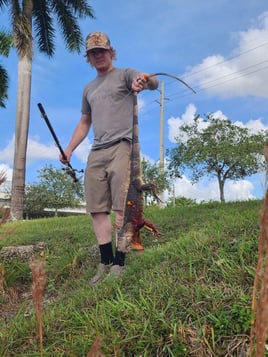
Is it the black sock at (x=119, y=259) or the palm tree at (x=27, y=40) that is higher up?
the palm tree at (x=27, y=40)

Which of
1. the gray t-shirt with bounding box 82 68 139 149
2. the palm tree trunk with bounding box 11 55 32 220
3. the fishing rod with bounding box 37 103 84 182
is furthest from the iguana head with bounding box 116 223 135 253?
the palm tree trunk with bounding box 11 55 32 220

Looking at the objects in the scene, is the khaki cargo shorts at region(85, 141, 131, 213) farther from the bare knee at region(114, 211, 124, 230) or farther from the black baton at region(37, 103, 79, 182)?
the black baton at region(37, 103, 79, 182)

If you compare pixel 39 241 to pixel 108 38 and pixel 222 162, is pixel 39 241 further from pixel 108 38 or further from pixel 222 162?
pixel 222 162

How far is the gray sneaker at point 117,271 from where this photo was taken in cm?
Result: 319

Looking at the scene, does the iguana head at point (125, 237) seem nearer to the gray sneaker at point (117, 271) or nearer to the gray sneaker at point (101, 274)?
the gray sneaker at point (117, 271)

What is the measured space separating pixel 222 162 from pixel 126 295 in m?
24.6

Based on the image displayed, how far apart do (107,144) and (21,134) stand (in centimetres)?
1059

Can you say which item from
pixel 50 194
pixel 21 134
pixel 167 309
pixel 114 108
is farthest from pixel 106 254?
pixel 50 194

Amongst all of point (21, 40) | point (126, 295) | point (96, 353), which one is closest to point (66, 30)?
point (21, 40)

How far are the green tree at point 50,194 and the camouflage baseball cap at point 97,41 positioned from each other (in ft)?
108

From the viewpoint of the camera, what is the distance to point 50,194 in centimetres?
3644

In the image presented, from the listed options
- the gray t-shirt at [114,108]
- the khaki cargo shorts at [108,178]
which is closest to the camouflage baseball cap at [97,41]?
the gray t-shirt at [114,108]

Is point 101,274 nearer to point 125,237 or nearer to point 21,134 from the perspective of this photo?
point 125,237

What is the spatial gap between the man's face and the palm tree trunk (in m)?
9.72
